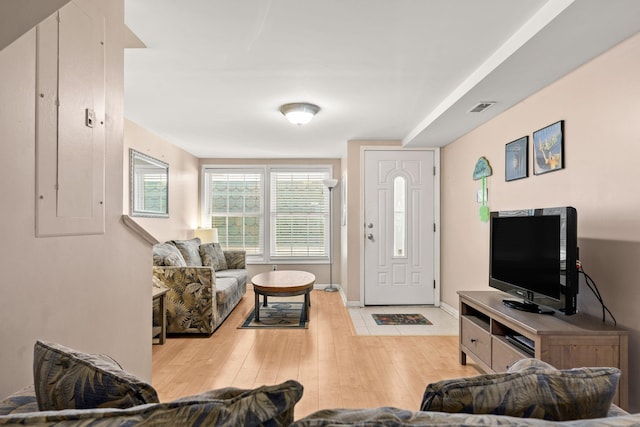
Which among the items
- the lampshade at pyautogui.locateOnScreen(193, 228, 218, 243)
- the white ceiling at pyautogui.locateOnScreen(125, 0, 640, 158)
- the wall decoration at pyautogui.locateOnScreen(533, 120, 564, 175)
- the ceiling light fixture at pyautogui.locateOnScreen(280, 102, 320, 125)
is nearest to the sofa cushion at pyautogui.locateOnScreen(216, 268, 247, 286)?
the lampshade at pyautogui.locateOnScreen(193, 228, 218, 243)

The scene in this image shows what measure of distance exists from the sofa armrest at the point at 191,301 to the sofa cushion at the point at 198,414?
10.5 ft

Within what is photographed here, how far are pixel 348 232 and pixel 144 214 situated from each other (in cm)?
259

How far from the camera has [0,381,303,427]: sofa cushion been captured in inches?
24.1

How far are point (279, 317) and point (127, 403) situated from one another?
12.4 ft

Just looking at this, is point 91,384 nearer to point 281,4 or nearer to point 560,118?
point 281,4

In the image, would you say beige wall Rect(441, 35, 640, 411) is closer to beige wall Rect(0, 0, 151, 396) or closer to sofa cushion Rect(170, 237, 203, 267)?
beige wall Rect(0, 0, 151, 396)

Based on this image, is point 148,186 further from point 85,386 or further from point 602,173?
point 602,173

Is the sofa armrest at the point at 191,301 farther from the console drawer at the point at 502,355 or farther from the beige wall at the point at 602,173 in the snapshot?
the beige wall at the point at 602,173

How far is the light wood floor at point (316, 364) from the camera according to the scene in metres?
2.54

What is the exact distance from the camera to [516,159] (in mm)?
3141

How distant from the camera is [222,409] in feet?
2.04

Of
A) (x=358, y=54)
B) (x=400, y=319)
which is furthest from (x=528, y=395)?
(x=400, y=319)

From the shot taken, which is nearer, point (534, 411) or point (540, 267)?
point (534, 411)

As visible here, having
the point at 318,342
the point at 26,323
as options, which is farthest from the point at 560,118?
the point at 26,323
